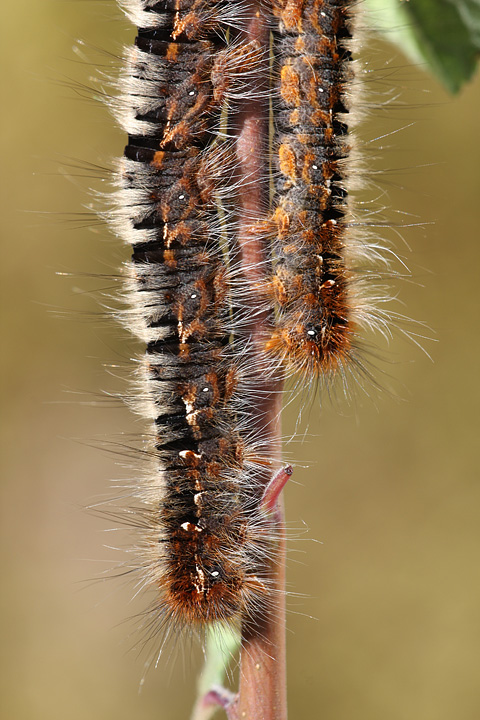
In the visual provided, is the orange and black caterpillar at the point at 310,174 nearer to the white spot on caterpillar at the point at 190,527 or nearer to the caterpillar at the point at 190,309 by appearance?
the caterpillar at the point at 190,309

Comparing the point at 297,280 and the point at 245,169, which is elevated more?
the point at 245,169

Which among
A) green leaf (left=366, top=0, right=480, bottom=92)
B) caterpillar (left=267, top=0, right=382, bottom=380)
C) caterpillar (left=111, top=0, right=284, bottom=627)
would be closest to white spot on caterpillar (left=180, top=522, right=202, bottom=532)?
caterpillar (left=111, top=0, right=284, bottom=627)

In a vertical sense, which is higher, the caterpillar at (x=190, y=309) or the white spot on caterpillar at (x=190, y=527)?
the caterpillar at (x=190, y=309)

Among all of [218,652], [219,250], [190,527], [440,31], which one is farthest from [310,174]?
[218,652]

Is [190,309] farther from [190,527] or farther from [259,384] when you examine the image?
[190,527]

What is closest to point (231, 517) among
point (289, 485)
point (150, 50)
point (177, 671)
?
point (150, 50)

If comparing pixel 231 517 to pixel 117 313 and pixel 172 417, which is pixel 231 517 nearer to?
pixel 172 417

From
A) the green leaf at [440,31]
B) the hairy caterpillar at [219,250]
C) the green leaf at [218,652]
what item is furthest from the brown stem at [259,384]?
the green leaf at [440,31]
